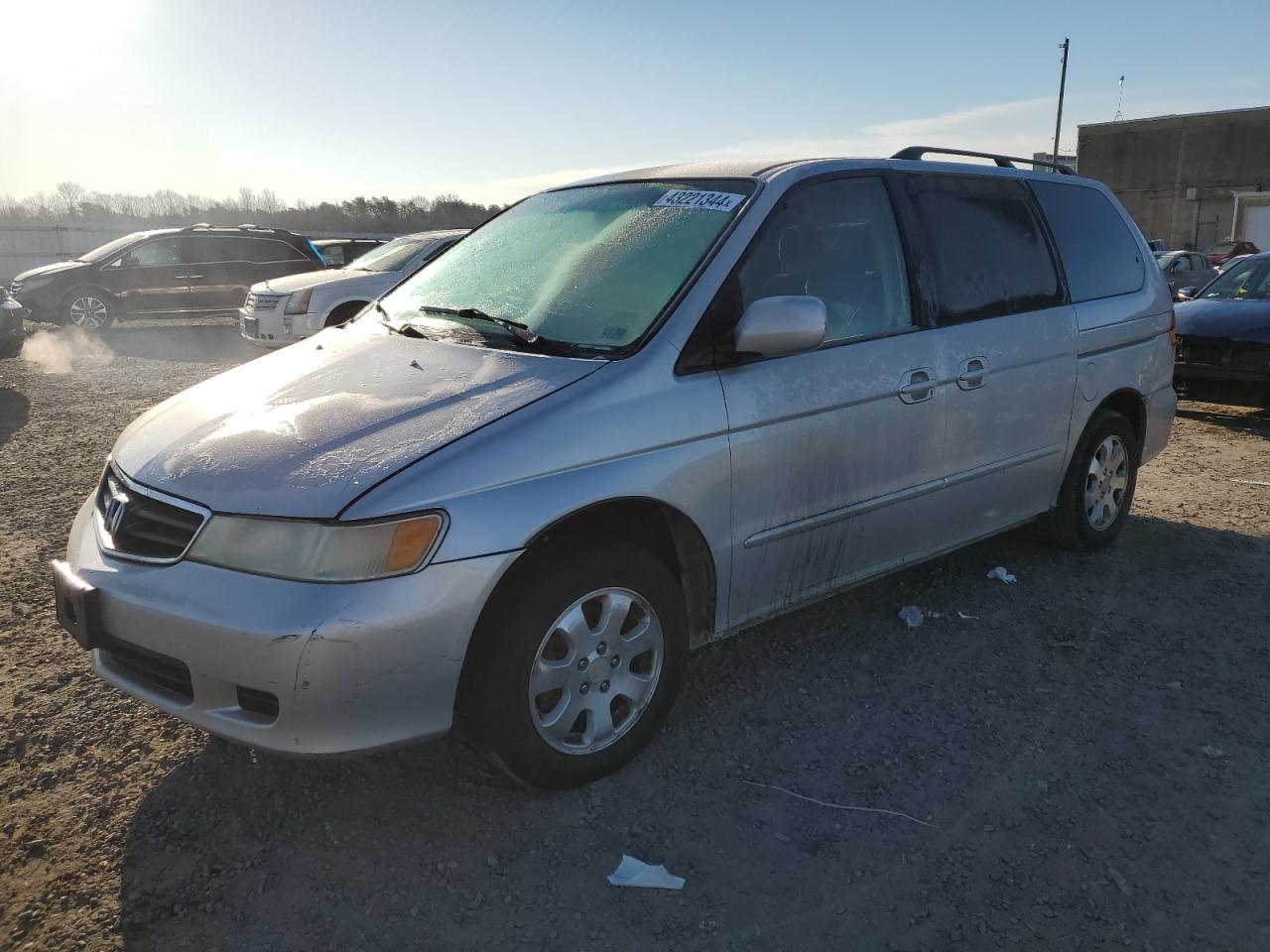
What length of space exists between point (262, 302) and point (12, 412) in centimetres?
324

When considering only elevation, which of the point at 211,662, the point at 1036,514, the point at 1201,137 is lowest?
the point at 1036,514

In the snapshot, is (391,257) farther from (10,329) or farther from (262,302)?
(10,329)

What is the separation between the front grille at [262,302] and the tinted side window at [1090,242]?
9.13 meters

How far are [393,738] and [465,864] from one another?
41cm

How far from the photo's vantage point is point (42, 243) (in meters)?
30.7

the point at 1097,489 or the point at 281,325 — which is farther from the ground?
Answer: the point at 281,325

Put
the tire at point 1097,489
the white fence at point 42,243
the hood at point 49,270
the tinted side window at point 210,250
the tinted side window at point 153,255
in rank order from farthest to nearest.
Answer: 1. the white fence at point 42,243
2. the tinted side window at point 210,250
3. the tinted side window at point 153,255
4. the hood at point 49,270
5. the tire at point 1097,489

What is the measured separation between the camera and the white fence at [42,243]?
1185 inches

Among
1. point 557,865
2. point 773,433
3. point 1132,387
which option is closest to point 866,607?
point 773,433

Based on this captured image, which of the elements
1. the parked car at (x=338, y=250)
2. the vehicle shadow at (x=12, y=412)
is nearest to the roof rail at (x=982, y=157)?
the vehicle shadow at (x=12, y=412)

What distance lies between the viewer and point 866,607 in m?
4.43

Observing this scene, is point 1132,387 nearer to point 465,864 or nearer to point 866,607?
point 866,607

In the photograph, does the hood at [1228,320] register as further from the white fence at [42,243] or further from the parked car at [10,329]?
the white fence at [42,243]

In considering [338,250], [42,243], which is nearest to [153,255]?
[338,250]
